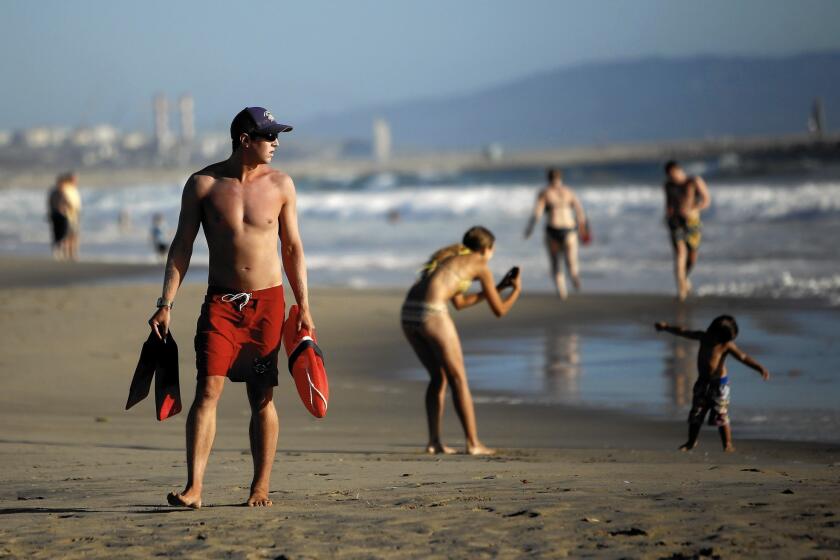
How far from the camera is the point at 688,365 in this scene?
435 inches

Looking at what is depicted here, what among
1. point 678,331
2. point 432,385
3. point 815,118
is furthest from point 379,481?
point 815,118

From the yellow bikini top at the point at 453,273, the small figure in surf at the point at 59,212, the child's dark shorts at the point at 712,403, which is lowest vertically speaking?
the child's dark shorts at the point at 712,403

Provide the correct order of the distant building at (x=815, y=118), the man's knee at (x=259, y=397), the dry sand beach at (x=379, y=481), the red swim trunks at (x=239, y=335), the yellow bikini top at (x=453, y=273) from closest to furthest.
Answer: the dry sand beach at (x=379, y=481) < the red swim trunks at (x=239, y=335) < the man's knee at (x=259, y=397) < the yellow bikini top at (x=453, y=273) < the distant building at (x=815, y=118)

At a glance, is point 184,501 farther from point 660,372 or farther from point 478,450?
point 660,372

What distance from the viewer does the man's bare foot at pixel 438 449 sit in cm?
764

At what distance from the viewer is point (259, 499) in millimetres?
5406

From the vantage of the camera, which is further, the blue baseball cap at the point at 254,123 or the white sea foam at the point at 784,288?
the white sea foam at the point at 784,288

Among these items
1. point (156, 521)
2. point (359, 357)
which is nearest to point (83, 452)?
point (156, 521)

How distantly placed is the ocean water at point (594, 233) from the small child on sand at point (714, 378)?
892cm

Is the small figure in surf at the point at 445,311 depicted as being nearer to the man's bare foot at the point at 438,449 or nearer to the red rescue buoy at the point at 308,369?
the man's bare foot at the point at 438,449

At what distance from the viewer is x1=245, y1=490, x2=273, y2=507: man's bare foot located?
540 centimetres

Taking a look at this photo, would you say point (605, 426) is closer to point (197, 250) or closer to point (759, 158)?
point (197, 250)

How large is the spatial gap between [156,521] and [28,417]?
3.93 meters

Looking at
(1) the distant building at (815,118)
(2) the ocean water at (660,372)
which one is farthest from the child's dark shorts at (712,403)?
(1) the distant building at (815,118)
